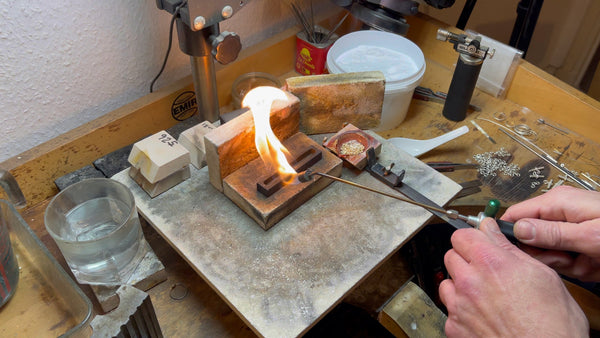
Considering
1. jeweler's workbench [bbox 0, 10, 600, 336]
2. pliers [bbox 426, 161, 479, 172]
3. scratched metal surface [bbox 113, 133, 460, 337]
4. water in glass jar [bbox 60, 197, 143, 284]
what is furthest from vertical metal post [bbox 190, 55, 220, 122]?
pliers [bbox 426, 161, 479, 172]

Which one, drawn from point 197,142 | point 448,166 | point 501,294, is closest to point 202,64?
point 197,142

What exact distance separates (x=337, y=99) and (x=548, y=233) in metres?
0.56

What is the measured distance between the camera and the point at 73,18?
3.58 ft

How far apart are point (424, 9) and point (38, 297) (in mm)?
1894

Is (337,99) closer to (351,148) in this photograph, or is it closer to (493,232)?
(351,148)

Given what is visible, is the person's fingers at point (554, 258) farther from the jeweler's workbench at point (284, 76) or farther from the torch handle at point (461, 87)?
the torch handle at point (461, 87)

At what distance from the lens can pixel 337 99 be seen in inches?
46.1

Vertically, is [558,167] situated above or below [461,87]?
below

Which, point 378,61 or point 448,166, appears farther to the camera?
point 378,61

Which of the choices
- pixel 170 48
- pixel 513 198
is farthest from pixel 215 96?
pixel 513 198

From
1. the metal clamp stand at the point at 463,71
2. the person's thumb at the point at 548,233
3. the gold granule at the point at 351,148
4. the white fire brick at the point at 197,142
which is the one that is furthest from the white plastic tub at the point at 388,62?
the person's thumb at the point at 548,233

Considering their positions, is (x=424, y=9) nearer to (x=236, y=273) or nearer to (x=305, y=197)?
(x=305, y=197)

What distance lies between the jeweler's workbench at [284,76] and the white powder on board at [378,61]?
15cm

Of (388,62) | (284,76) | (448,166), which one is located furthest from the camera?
(284,76)
